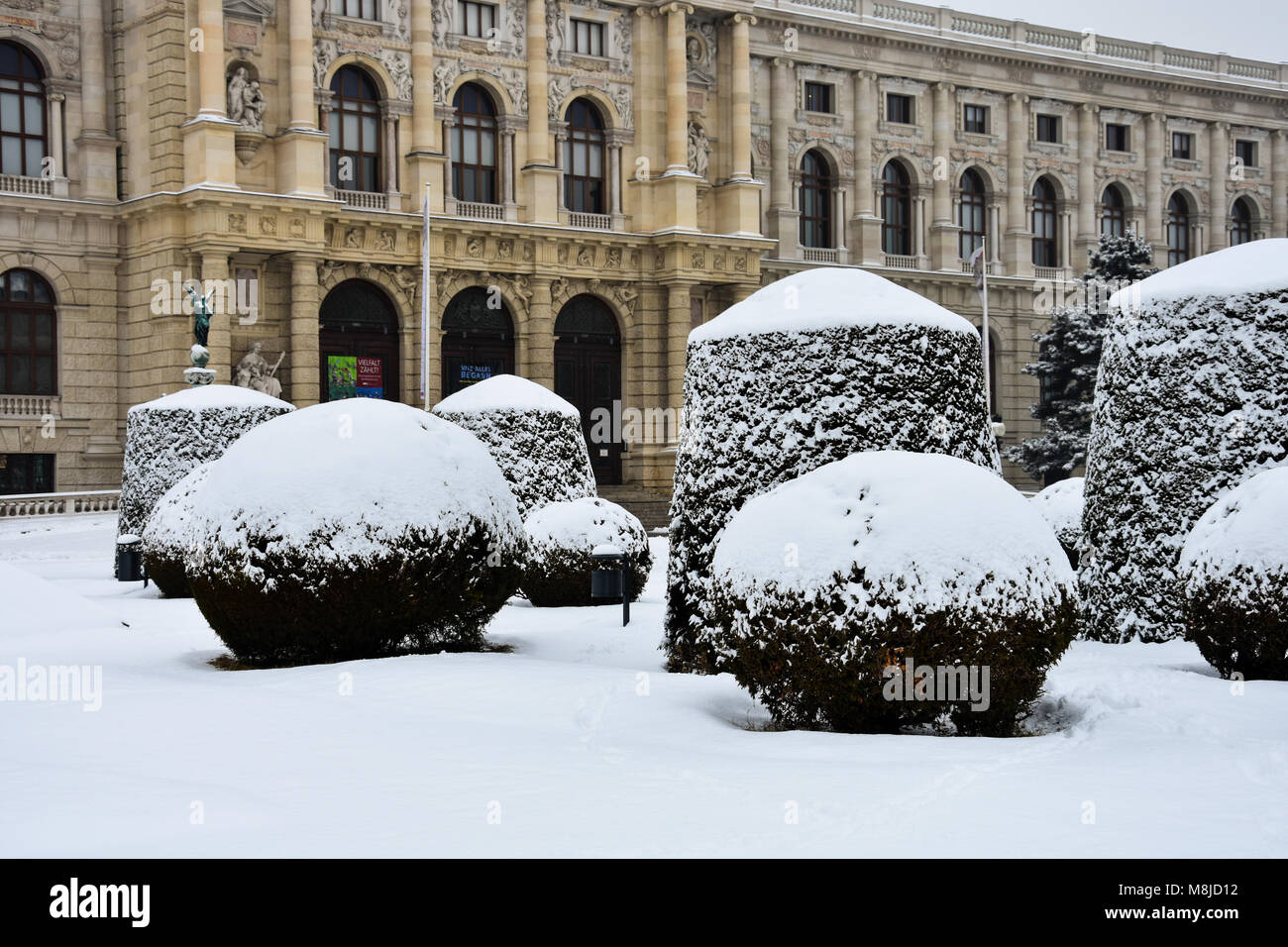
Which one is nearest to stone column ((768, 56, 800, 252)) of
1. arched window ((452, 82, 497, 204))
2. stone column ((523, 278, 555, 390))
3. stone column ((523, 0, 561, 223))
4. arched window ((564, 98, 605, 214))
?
arched window ((564, 98, 605, 214))

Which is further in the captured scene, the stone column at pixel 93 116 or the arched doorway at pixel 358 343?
the arched doorway at pixel 358 343

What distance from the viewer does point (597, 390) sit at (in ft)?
154

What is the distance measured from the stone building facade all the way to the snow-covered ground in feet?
96.3

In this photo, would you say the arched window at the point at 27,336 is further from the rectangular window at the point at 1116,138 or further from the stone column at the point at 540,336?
the rectangular window at the point at 1116,138

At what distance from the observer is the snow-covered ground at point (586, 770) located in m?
6.28

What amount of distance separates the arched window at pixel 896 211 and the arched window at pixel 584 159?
1303 cm

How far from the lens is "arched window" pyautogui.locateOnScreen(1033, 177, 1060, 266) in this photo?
195 feet

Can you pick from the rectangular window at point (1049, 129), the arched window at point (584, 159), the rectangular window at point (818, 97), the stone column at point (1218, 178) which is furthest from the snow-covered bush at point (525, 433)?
the stone column at point (1218, 178)

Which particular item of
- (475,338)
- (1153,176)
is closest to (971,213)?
(1153,176)

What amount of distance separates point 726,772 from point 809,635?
140cm

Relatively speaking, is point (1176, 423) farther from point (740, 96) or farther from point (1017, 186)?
point (1017, 186)

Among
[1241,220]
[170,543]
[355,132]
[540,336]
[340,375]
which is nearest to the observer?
[170,543]

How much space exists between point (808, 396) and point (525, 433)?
9.28m
